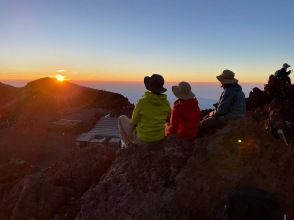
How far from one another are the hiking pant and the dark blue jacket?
219 centimetres

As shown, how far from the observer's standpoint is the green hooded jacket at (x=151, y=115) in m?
9.50

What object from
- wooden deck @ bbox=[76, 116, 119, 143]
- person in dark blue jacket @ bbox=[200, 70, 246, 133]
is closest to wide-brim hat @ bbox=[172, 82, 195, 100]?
person in dark blue jacket @ bbox=[200, 70, 246, 133]

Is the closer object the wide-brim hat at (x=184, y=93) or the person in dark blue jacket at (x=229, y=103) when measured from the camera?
the wide-brim hat at (x=184, y=93)

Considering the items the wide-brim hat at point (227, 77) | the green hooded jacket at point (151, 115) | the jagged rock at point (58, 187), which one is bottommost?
the jagged rock at point (58, 187)

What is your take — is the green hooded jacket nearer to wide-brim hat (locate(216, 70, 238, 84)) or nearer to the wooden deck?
wide-brim hat (locate(216, 70, 238, 84))

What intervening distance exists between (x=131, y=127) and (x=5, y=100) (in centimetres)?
3068

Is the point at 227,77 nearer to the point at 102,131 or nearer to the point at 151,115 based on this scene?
the point at 151,115

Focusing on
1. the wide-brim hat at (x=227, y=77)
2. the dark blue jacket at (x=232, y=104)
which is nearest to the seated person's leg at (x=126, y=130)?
the dark blue jacket at (x=232, y=104)

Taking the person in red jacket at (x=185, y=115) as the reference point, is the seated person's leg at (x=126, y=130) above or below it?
below

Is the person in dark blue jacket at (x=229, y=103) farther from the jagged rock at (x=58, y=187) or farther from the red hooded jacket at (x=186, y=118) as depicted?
the jagged rock at (x=58, y=187)

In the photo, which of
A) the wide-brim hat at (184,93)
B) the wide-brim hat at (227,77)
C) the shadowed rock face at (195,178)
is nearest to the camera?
the shadowed rock face at (195,178)

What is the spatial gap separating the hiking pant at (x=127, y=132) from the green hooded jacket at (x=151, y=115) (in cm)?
32

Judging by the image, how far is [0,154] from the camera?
71.8 feet

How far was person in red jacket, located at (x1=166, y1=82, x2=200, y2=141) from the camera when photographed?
9430mm
